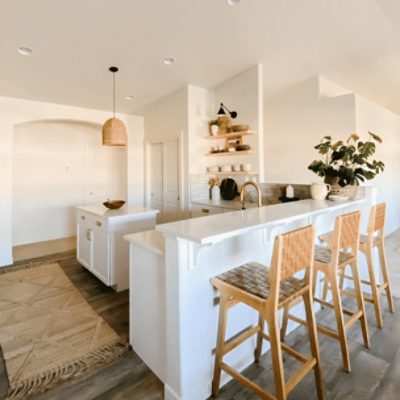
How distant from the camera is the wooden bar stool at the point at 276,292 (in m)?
1.23

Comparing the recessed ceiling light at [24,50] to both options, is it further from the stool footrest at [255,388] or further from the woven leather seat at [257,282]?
the stool footrest at [255,388]

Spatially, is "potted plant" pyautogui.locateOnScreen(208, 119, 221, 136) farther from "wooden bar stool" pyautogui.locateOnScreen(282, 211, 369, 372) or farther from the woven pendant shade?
"wooden bar stool" pyautogui.locateOnScreen(282, 211, 369, 372)

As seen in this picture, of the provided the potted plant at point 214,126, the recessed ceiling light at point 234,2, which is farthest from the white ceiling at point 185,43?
the potted plant at point 214,126

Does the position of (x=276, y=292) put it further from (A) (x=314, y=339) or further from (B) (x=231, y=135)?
(B) (x=231, y=135)

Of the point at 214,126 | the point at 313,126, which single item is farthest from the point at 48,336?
the point at 313,126

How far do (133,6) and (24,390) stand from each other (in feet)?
9.95

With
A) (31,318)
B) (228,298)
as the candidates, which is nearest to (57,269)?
(31,318)

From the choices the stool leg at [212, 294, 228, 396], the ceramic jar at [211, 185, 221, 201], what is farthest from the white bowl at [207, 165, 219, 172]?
the stool leg at [212, 294, 228, 396]

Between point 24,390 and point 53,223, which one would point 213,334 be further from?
point 53,223

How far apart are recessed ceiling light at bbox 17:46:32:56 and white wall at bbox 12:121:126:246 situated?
249 cm

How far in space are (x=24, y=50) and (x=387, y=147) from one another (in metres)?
6.64

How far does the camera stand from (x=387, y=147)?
5.54 metres

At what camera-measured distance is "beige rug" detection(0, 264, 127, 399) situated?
1764 millimetres

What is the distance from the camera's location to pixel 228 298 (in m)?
1.51
